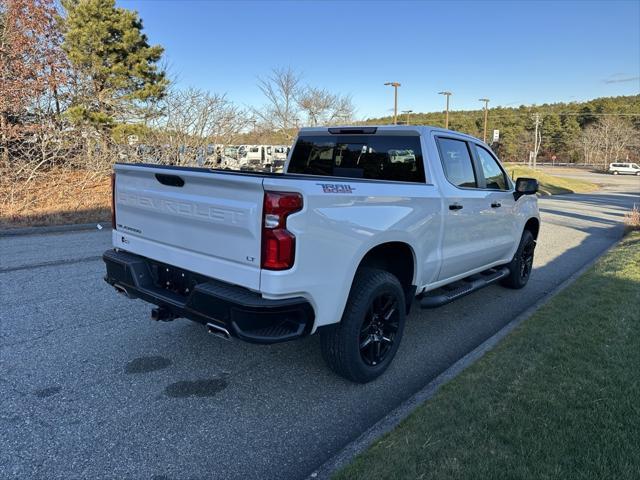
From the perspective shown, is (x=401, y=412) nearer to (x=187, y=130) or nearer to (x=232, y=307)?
(x=232, y=307)

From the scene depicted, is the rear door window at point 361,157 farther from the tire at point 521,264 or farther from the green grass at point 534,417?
the tire at point 521,264

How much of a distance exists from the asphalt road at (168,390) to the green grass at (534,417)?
0.41 meters

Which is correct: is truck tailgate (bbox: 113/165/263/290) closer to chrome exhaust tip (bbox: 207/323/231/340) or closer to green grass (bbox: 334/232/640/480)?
chrome exhaust tip (bbox: 207/323/231/340)

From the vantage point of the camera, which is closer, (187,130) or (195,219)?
(195,219)

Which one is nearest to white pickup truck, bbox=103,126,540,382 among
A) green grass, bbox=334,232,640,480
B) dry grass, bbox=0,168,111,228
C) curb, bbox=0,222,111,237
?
green grass, bbox=334,232,640,480

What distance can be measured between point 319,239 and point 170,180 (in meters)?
1.18

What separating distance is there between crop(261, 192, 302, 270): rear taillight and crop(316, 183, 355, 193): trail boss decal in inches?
9.4

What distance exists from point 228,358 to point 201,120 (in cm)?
1374

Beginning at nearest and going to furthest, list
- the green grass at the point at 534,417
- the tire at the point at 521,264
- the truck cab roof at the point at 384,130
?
the green grass at the point at 534,417 < the truck cab roof at the point at 384,130 < the tire at the point at 521,264

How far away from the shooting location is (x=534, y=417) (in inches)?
115

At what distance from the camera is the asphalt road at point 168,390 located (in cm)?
264

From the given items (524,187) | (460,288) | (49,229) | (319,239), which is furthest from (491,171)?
(49,229)

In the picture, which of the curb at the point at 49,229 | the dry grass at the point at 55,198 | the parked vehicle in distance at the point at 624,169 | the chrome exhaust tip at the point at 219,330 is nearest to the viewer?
the chrome exhaust tip at the point at 219,330

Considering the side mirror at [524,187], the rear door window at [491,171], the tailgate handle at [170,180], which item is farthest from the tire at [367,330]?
the side mirror at [524,187]
